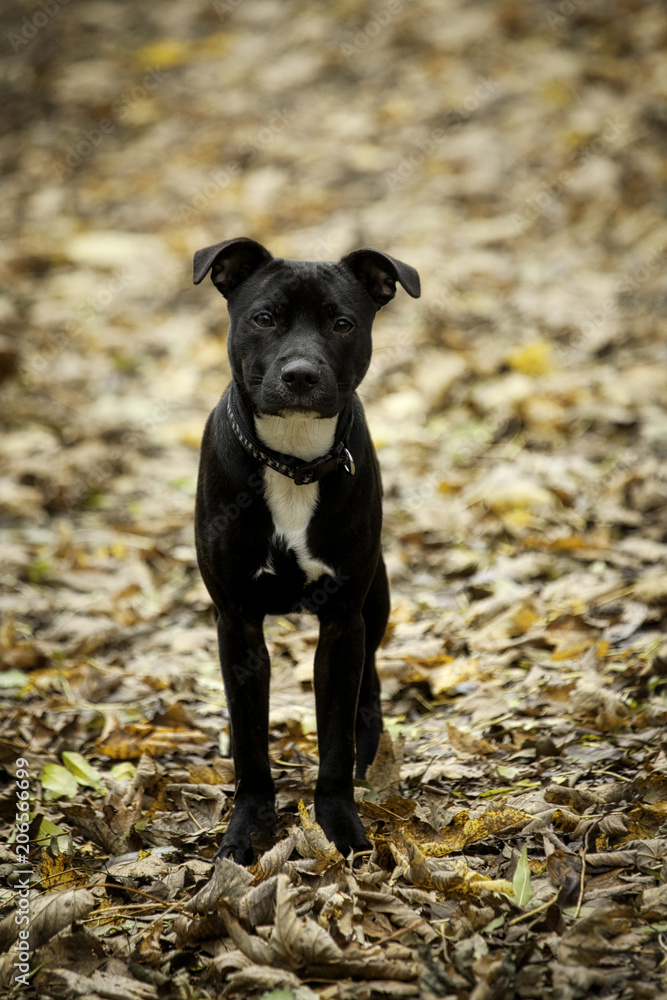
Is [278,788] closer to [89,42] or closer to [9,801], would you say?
[9,801]

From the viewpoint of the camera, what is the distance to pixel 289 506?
136 inches

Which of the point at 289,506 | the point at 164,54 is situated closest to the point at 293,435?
the point at 289,506

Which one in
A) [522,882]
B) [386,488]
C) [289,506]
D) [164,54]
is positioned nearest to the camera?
[522,882]

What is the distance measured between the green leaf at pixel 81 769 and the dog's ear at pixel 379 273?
2284mm

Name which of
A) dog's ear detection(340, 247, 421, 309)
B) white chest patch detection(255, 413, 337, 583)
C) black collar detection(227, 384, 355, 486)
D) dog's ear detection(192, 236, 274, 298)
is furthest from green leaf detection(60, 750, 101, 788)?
dog's ear detection(340, 247, 421, 309)

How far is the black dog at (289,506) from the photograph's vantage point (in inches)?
135

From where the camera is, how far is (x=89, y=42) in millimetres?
14555

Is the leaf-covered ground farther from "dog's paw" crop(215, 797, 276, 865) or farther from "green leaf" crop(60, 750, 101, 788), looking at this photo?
"dog's paw" crop(215, 797, 276, 865)

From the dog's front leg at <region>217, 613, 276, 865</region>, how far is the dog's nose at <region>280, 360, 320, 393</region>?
35.2 inches

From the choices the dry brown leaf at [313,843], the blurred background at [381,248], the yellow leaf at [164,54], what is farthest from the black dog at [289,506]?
the yellow leaf at [164,54]

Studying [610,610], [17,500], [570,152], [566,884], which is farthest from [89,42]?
[566,884]

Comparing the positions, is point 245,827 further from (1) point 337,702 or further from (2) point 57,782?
(2) point 57,782

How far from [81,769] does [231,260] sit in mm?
2185

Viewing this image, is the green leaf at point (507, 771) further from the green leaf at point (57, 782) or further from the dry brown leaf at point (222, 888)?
the green leaf at point (57, 782)
